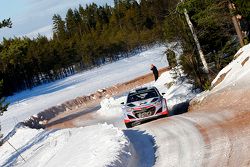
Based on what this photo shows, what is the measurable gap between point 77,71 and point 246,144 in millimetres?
118236

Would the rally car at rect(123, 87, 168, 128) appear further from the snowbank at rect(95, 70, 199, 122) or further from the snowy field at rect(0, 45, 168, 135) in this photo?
the snowy field at rect(0, 45, 168, 135)

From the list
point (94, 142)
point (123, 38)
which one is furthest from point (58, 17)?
point (94, 142)

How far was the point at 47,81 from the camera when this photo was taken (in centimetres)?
12138

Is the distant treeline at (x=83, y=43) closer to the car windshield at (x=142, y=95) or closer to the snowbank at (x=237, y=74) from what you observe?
the snowbank at (x=237, y=74)

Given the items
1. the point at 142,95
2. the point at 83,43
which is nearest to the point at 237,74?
the point at 142,95

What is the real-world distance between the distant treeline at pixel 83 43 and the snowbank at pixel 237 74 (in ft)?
178

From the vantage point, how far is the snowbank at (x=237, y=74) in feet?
65.7

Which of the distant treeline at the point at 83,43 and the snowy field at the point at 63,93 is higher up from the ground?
the distant treeline at the point at 83,43

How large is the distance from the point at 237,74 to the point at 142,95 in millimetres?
4668

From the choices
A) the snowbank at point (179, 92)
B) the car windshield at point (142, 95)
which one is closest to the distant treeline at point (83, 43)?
the snowbank at point (179, 92)

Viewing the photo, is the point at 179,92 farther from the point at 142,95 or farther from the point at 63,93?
the point at 63,93

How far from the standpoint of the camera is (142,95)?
70.2 feet

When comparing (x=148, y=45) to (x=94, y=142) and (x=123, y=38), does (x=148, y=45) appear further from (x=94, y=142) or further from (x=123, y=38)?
(x=94, y=142)

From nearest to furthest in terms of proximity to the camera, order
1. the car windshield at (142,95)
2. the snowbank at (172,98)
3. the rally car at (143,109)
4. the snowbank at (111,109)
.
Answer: the rally car at (143,109) → the car windshield at (142,95) → the snowbank at (172,98) → the snowbank at (111,109)
